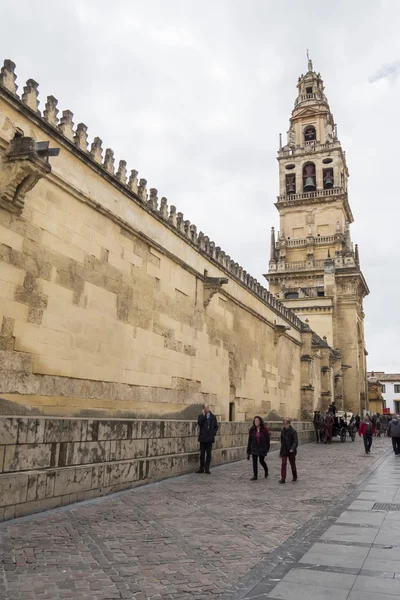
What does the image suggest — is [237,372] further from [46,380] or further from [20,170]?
[20,170]

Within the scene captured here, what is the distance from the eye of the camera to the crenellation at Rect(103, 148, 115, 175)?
10.8 m

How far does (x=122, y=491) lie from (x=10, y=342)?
305 centimetres

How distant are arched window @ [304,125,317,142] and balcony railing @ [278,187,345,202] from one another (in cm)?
778

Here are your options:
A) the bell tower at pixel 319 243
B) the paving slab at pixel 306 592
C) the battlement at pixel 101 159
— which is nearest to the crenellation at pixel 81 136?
the battlement at pixel 101 159

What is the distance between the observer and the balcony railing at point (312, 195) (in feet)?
152

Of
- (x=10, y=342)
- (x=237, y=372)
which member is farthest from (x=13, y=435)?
(x=237, y=372)

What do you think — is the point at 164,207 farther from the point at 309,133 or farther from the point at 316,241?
the point at 309,133

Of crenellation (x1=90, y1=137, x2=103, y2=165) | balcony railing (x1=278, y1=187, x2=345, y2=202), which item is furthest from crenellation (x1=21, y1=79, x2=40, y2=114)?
balcony railing (x1=278, y1=187, x2=345, y2=202)

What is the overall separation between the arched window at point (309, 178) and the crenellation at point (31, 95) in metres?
42.3

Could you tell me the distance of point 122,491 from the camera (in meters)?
8.30

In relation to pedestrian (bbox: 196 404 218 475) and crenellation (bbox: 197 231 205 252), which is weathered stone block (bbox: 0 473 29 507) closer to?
pedestrian (bbox: 196 404 218 475)

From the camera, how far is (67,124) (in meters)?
9.70

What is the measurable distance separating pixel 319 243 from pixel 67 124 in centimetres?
3823

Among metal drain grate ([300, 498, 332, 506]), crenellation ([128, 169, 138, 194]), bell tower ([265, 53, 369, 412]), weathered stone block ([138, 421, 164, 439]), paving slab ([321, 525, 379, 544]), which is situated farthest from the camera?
bell tower ([265, 53, 369, 412])
